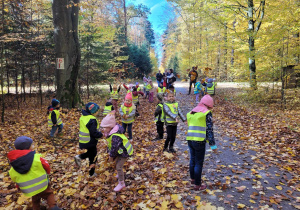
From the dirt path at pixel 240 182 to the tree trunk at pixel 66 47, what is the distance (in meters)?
7.12

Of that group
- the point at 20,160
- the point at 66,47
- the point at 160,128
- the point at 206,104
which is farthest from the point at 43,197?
the point at 66,47

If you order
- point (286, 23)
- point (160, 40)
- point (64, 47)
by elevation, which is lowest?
point (64, 47)

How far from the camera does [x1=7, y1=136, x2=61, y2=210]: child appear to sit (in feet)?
8.70

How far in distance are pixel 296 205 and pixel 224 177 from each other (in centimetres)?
131

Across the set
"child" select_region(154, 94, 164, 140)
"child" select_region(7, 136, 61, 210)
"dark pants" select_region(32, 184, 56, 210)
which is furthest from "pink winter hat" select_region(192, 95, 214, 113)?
"dark pants" select_region(32, 184, 56, 210)

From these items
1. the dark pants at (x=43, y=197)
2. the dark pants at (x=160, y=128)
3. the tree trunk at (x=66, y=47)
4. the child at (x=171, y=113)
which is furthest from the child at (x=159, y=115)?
the tree trunk at (x=66, y=47)

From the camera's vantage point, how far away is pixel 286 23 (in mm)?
8312

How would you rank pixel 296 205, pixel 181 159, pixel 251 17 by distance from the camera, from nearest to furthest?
1. pixel 296 205
2. pixel 181 159
3. pixel 251 17

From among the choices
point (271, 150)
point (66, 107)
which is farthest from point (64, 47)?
point (271, 150)

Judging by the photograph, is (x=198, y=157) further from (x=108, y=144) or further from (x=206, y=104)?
(x=108, y=144)

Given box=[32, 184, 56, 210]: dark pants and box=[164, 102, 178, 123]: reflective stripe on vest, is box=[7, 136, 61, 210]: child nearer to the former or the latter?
box=[32, 184, 56, 210]: dark pants

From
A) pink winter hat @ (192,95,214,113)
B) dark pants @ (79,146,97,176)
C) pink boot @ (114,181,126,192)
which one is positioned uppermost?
pink winter hat @ (192,95,214,113)

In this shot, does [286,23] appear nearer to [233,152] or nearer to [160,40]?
[233,152]

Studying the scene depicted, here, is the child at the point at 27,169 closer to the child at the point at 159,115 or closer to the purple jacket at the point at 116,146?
the purple jacket at the point at 116,146
